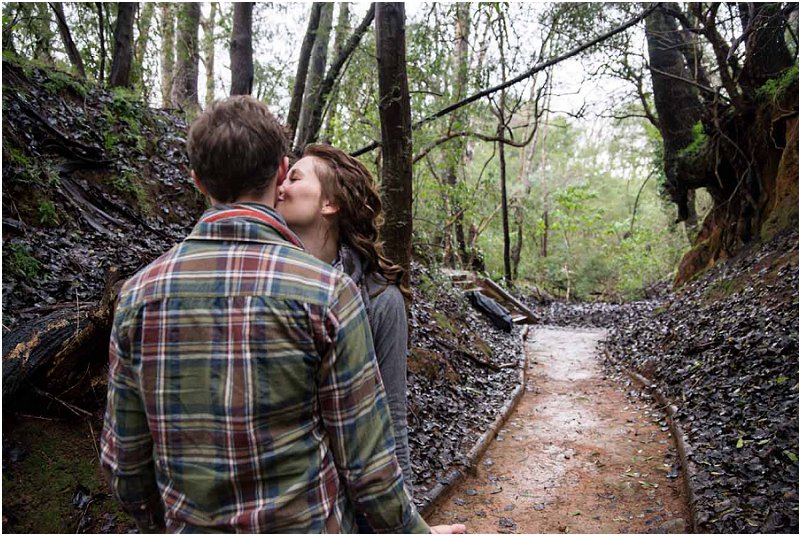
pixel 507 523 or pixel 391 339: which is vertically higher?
pixel 391 339

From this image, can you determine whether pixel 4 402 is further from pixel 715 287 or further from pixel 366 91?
pixel 715 287

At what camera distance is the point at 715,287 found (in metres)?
9.80

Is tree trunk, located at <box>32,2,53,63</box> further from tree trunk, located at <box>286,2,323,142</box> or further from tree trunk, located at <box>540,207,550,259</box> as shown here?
tree trunk, located at <box>540,207,550,259</box>

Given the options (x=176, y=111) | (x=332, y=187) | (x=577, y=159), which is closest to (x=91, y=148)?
(x=176, y=111)

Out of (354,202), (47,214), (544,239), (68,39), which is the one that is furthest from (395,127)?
(544,239)

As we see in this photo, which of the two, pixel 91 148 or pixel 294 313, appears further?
pixel 91 148

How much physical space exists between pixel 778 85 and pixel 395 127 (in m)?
8.80

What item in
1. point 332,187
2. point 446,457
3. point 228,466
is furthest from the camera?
point 446,457

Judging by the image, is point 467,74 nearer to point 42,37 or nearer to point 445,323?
point 445,323

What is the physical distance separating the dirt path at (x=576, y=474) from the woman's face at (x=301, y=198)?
11.6 ft

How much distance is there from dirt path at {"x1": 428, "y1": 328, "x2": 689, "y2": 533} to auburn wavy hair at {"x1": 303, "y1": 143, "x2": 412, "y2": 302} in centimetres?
333

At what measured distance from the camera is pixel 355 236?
199cm

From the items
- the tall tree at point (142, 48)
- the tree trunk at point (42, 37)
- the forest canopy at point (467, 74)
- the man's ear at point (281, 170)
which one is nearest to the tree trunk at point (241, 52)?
the forest canopy at point (467, 74)

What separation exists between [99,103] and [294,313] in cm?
802
